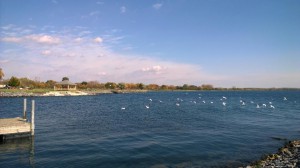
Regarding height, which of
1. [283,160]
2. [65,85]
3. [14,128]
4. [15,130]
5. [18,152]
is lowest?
[18,152]

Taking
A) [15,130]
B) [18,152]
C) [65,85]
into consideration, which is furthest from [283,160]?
[65,85]

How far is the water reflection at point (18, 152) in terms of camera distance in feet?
57.2

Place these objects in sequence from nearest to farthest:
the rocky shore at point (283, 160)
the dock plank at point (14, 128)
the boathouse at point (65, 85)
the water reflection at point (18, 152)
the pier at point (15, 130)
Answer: the rocky shore at point (283, 160), the water reflection at point (18, 152), the dock plank at point (14, 128), the pier at point (15, 130), the boathouse at point (65, 85)

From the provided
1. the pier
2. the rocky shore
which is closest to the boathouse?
the pier

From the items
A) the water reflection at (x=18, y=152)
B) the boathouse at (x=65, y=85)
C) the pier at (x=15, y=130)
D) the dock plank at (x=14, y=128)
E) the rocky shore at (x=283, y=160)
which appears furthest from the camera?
the boathouse at (x=65, y=85)

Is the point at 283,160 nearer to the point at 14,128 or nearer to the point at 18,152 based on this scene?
the point at 18,152

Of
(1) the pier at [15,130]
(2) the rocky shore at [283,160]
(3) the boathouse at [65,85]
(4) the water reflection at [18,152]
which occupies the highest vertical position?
(3) the boathouse at [65,85]

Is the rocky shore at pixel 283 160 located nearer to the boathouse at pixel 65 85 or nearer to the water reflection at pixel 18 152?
the water reflection at pixel 18 152

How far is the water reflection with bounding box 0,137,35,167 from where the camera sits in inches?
686

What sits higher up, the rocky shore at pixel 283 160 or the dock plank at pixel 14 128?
the dock plank at pixel 14 128

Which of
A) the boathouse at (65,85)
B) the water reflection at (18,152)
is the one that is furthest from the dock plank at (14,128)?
the boathouse at (65,85)

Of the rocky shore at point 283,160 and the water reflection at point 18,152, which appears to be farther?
the water reflection at point 18,152

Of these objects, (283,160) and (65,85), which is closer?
(283,160)

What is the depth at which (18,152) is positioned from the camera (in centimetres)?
2016
